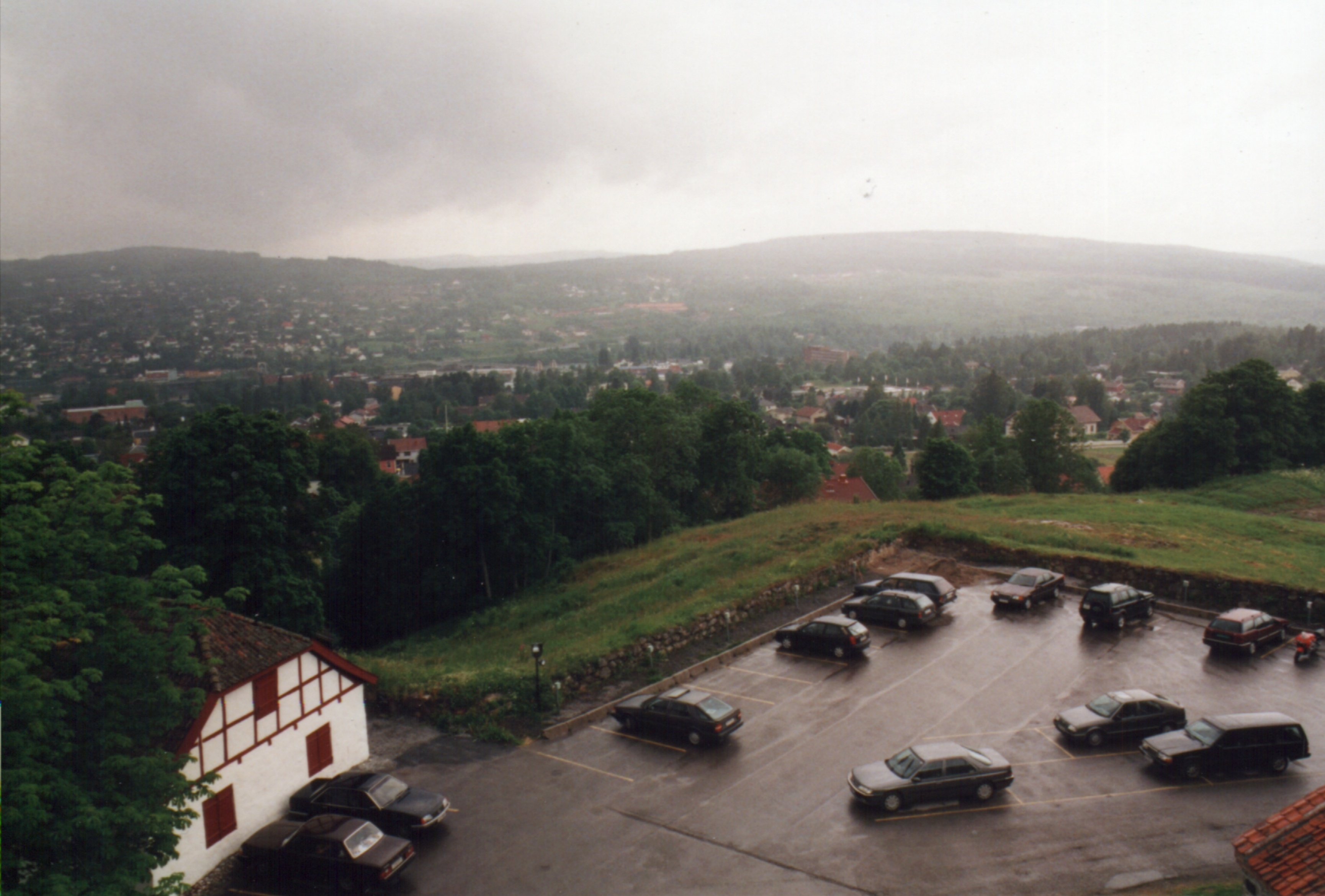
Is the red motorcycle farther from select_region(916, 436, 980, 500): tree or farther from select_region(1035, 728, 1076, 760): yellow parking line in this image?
select_region(916, 436, 980, 500): tree

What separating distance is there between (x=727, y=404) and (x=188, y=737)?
1789 inches

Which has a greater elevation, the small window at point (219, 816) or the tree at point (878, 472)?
the small window at point (219, 816)

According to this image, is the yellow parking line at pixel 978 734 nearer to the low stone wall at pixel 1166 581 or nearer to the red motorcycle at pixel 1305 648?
the red motorcycle at pixel 1305 648

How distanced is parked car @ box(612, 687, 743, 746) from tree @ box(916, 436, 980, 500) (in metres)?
46.9

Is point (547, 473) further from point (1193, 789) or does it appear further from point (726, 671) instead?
point (1193, 789)

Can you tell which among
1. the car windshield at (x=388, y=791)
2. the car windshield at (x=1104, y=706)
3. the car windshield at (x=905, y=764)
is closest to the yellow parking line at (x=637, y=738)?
the car windshield at (x=905, y=764)

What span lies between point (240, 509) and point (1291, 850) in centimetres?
3495

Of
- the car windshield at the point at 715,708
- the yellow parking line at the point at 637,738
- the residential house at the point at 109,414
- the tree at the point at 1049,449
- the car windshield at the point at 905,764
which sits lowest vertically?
the residential house at the point at 109,414

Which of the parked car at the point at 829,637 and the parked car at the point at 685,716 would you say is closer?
the parked car at the point at 685,716

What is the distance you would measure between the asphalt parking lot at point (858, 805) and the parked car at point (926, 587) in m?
3.25

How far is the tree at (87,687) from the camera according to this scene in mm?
11539

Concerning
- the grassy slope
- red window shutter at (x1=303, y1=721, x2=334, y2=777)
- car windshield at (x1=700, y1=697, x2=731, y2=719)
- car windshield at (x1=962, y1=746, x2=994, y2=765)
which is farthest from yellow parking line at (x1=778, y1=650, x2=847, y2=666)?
red window shutter at (x1=303, y1=721, x2=334, y2=777)

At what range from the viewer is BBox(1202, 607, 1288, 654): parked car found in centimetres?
2325

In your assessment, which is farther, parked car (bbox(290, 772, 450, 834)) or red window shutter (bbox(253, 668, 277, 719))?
red window shutter (bbox(253, 668, 277, 719))
